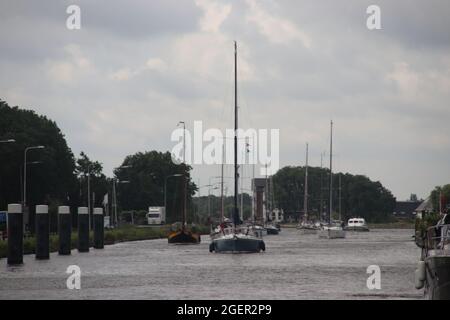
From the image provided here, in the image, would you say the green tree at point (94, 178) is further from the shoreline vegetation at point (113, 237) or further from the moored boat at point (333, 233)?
the moored boat at point (333, 233)

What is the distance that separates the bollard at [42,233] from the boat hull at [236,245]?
670 inches

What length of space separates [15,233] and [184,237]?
4891 cm

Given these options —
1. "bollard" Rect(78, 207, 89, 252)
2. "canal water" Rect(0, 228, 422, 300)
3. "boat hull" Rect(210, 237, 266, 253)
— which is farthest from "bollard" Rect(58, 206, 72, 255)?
"boat hull" Rect(210, 237, 266, 253)

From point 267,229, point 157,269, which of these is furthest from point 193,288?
point 267,229

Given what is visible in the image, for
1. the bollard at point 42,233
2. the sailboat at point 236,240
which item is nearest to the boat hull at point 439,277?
the bollard at point 42,233

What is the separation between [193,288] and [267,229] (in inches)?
5432

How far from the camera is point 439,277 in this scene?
149ft

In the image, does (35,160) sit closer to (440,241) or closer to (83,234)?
(83,234)

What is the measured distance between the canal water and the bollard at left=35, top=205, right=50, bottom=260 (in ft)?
2.76

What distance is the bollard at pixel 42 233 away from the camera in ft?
275

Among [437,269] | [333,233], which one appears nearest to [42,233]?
[437,269]

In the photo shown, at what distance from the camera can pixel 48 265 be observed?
3118 inches

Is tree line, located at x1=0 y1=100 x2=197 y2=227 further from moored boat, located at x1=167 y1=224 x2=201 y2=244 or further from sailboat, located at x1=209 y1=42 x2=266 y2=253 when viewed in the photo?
sailboat, located at x1=209 y1=42 x2=266 y2=253
